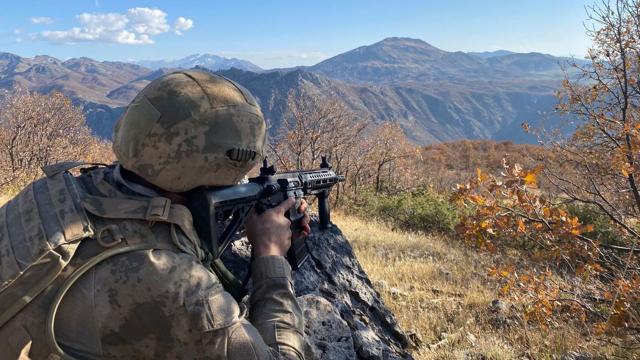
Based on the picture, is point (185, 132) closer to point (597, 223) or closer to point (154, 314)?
point (154, 314)

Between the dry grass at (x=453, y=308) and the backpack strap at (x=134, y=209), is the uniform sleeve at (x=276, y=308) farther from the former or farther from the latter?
the dry grass at (x=453, y=308)

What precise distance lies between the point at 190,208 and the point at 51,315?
66 cm

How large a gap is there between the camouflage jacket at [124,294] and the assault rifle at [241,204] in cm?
21

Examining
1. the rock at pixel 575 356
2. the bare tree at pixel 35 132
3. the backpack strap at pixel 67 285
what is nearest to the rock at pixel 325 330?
the backpack strap at pixel 67 285

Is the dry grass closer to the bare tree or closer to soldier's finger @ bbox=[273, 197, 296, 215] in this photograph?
soldier's finger @ bbox=[273, 197, 296, 215]

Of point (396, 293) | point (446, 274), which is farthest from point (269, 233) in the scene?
point (446, 274)

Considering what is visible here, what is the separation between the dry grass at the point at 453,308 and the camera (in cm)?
450

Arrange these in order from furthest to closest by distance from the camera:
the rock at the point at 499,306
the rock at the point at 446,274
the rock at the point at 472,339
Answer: the rock at the point at 446,274
the rock at the point at 499,306
the rock at the point at 472,339

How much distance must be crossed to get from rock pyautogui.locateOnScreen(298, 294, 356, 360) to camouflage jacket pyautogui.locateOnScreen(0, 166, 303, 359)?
123 cm

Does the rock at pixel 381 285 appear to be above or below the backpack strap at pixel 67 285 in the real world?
below

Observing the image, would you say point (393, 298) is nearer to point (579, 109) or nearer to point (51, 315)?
point (579, 109)

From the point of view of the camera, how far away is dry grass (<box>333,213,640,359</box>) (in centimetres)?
450

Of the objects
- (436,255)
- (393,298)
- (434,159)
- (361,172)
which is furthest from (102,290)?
(434,159)

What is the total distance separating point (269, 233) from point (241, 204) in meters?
0.19
